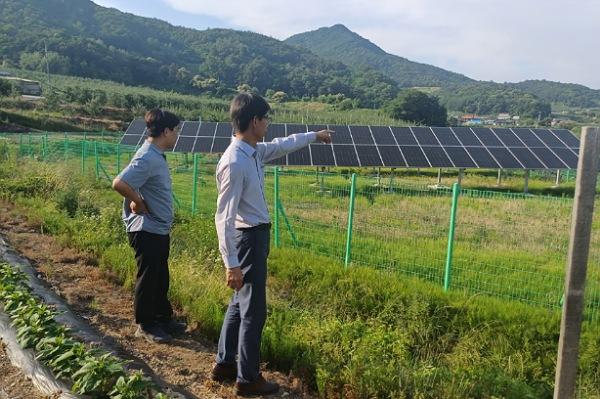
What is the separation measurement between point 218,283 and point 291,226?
316 centimetres

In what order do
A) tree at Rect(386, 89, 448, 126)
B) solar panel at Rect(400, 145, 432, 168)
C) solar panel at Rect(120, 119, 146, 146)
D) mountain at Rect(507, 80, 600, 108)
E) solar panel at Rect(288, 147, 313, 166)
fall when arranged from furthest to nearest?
mountain at Rect(507, 80, 600, 108), tree at Rect(386, 89, 448, 126), solar panel at Rect(120, 119, 146, 146), solar panel at Rect(400, 145, 432, 168), solar panel at Rect(288, 147, 313, 166)

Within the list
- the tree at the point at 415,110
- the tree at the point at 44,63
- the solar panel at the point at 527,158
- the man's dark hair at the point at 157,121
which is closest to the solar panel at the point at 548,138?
the solar panel at the point at 527,158

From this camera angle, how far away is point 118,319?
184 inches

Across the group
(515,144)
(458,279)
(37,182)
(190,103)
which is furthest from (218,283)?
(190,103)

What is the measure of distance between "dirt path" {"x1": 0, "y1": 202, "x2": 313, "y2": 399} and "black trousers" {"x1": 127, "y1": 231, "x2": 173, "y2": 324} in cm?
24

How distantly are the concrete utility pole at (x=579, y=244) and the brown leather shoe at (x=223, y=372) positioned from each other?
2020 millimetres

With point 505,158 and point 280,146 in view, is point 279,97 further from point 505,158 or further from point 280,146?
point 280,146

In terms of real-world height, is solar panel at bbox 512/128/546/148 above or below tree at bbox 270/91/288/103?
below

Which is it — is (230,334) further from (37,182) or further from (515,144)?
(515,144)

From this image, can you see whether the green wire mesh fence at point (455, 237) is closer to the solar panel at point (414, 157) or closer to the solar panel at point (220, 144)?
the solar panel at point (414, 157)

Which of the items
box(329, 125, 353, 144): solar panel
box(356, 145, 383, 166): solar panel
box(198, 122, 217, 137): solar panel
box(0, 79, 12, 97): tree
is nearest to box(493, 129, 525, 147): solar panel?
box(356, 145, 383, 166): solar panel

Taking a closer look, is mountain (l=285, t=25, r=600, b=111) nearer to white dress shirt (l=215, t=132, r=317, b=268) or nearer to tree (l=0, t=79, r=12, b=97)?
tree (l=0, t=79, r=12, b=97)

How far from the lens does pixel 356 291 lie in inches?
217

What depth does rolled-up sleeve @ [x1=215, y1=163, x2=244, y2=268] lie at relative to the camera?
9.82ft
